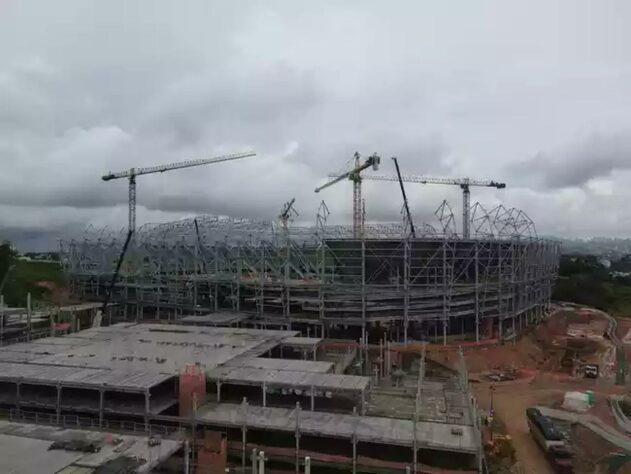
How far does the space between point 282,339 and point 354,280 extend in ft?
50.7

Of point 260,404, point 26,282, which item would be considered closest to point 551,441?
point 260,404

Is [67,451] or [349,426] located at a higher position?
[67,451]

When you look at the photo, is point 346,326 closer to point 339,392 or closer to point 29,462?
point 339,392

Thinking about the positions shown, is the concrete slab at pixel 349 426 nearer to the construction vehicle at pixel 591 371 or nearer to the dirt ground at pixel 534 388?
the dirt ground at pixel 534 388

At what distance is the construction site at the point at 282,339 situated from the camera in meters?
25.0

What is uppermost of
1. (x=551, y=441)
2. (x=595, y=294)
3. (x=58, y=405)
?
(x=595, y=294)

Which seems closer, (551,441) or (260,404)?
(551,441)

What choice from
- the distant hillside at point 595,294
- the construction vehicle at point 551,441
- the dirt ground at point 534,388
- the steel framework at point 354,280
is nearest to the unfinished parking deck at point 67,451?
the dirt ground at point 534,388

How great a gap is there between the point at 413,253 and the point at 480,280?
8.62 m

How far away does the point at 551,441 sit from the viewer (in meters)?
26.8

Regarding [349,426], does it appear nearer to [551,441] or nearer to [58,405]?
[551,441]

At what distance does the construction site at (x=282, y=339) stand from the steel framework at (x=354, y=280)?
202 millimetres

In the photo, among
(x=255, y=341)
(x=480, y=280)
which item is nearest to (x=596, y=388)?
(x=480, y=280)

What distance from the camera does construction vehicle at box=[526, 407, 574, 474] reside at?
2530 centimetres
